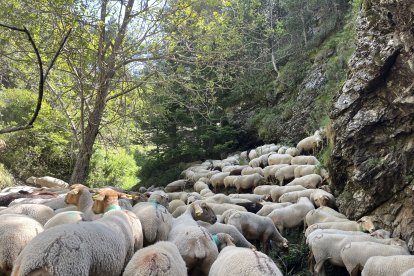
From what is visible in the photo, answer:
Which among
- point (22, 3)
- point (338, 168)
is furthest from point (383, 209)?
point (22, 3)

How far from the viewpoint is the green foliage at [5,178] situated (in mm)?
15625

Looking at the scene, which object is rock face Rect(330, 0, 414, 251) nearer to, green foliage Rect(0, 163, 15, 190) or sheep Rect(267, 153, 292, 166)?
sheep Rect(267, 153, 292, 166)

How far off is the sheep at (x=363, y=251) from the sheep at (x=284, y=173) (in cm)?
697

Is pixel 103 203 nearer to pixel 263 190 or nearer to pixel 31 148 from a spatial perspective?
pixel 263 190

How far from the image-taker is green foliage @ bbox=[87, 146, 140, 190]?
18516 mm

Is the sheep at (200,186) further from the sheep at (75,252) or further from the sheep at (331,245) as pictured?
the sheep at (75,252)

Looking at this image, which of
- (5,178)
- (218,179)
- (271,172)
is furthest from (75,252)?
(5,178)

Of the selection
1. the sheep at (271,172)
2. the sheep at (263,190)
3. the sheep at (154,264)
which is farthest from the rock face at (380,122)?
the sheep at (154,264)

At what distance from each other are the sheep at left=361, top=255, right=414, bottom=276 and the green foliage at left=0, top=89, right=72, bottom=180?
44.1 ft

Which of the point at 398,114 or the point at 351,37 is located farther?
the point at 351,37

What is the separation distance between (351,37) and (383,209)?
36.3 feet

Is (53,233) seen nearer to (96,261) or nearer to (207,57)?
(96,261)

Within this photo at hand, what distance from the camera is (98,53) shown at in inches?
376

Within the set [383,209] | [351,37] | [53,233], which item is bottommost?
[383,209]
